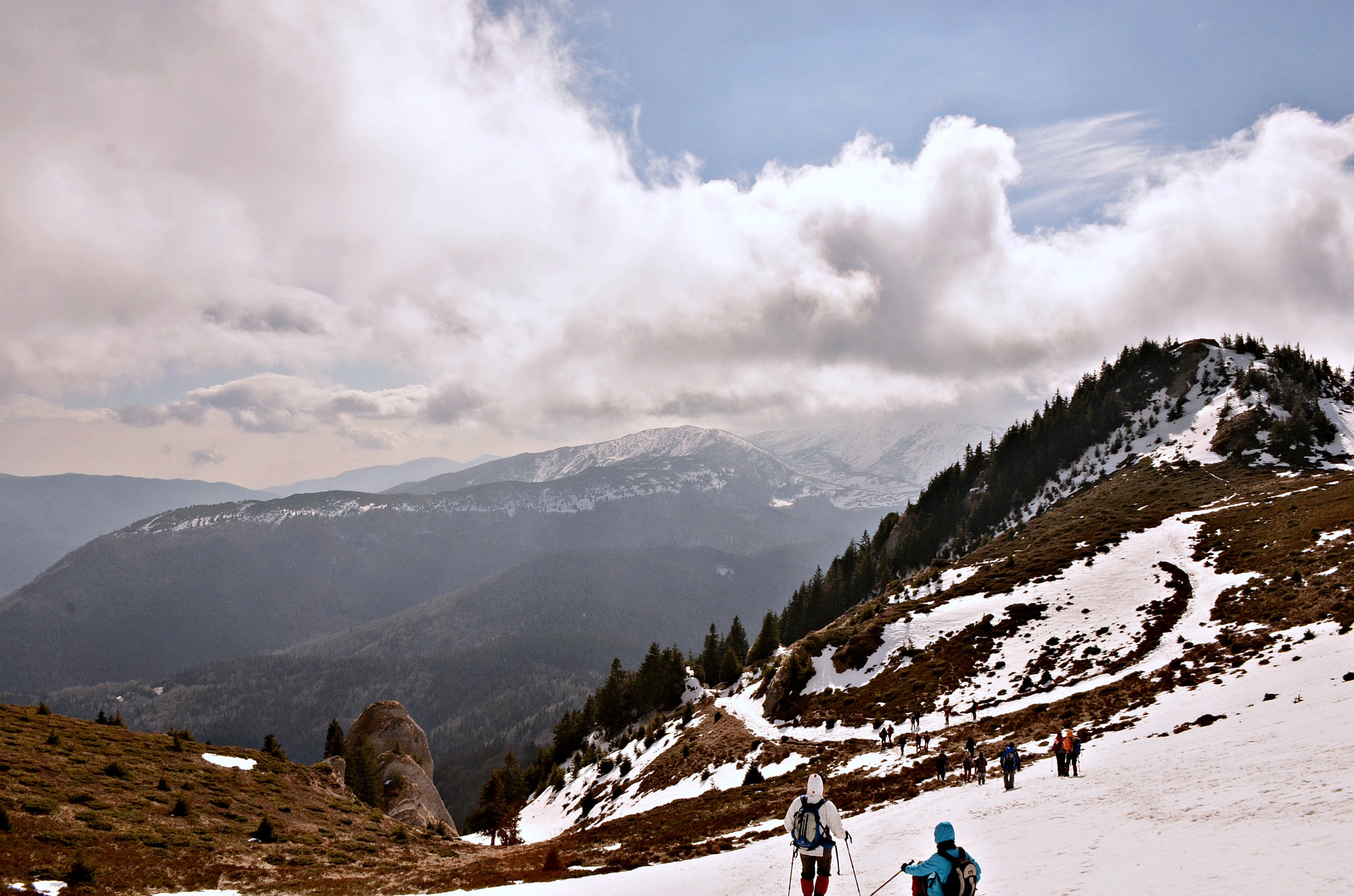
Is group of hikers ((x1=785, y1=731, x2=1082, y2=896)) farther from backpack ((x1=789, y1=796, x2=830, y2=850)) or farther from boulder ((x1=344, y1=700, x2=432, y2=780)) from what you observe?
boulder ((x1=344, y1=700, x2=432, y2=780))

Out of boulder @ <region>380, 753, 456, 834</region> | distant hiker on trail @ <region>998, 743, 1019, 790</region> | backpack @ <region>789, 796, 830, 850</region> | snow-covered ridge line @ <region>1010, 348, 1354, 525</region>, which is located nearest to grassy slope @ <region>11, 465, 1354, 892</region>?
distant hiker on trail @ <region>998, 743, 1019, 790</region>

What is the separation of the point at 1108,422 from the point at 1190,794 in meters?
138

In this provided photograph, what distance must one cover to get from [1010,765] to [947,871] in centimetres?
1841

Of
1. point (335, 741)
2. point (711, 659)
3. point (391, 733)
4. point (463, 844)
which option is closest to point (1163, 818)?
point (463, 844)

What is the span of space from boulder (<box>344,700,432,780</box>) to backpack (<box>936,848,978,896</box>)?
81859 mm

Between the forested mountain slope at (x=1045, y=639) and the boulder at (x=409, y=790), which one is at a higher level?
the forested mountain slope at (x=1045, y=639)

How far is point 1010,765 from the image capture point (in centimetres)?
2459

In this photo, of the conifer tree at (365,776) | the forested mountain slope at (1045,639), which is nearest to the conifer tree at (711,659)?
the forested mountain slope at (1045,639)

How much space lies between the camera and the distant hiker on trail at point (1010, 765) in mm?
24453

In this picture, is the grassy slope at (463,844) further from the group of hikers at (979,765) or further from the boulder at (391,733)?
the boulder at (391,733)

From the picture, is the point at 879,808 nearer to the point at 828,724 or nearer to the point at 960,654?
the point at 828,724

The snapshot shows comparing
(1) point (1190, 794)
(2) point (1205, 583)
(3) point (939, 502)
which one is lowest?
(1) point (1190, 794)

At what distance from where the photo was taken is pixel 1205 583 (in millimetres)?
50594

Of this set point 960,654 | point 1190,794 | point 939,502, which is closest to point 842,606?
point 939,502
